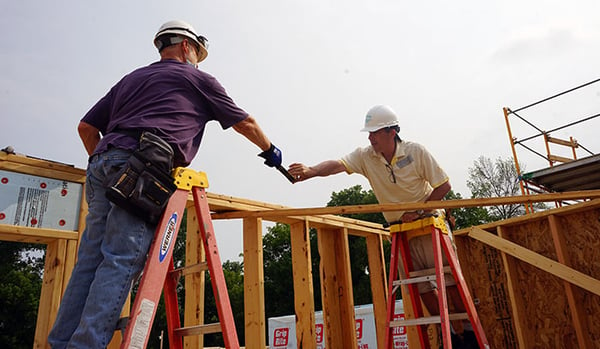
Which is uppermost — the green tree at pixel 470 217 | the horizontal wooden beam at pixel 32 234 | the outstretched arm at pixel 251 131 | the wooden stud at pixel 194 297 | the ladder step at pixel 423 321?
the green tree at pixel 470 217

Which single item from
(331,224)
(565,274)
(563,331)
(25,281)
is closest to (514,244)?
(565,274)

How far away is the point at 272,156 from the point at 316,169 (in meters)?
1.30

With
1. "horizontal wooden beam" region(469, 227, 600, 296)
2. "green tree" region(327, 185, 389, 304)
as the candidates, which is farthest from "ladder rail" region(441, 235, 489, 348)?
"green tree" region(327, 185, 389, 304)

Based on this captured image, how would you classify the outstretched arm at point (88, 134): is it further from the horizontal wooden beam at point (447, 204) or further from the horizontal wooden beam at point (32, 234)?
the horizontal wooden beam at point (447, 204)

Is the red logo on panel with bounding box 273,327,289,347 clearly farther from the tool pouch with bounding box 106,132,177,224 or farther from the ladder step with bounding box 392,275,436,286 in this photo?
the tool pouch with bounding box 106,132,177,224

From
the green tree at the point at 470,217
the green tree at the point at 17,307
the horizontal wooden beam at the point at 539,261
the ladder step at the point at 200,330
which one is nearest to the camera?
→ the ladder step at the point at 200,330

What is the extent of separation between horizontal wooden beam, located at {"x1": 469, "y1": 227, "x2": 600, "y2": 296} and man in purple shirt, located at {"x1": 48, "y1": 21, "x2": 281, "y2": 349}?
4206 mm

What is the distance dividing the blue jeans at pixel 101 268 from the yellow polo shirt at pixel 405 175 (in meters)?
2.41

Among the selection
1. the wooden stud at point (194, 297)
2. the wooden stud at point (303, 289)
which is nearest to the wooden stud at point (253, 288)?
the wooden stud at point (194, 297)

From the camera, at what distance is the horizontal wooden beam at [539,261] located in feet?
15.8

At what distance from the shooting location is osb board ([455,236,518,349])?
5715mm

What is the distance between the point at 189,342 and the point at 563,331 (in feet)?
14.3

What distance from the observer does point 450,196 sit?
25.4 metres

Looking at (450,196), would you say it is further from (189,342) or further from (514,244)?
(189,342)
